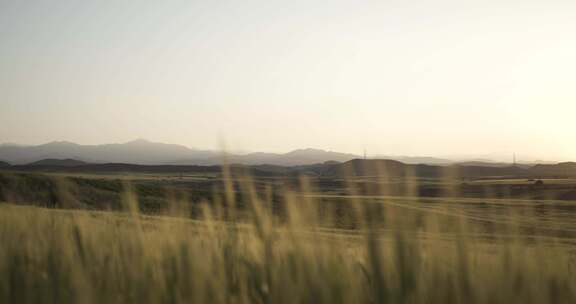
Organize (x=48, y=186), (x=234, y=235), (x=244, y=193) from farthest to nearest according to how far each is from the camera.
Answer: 1. (x=48, y=186)
2. (x=234, y=235)
3. (x=244, y=193)

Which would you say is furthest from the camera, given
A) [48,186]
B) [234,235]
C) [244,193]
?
[48,186]

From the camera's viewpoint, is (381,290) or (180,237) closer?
(381,290)

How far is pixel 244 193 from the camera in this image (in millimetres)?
1959

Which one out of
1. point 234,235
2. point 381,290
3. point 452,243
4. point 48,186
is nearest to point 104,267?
point 234,235

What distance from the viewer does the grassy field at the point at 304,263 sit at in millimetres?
1431

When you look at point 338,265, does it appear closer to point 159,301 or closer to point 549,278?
point 159,301

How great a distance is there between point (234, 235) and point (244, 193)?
0.22 metres

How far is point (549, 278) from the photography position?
1.58 m

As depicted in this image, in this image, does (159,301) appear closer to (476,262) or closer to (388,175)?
(388,175)

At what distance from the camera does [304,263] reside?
1.57 metres

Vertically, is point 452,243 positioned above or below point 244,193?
below

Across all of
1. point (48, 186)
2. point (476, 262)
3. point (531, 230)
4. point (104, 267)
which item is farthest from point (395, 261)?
point (48, 186)

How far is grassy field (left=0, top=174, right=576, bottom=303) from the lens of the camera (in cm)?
143

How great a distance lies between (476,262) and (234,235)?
2.88 ft
